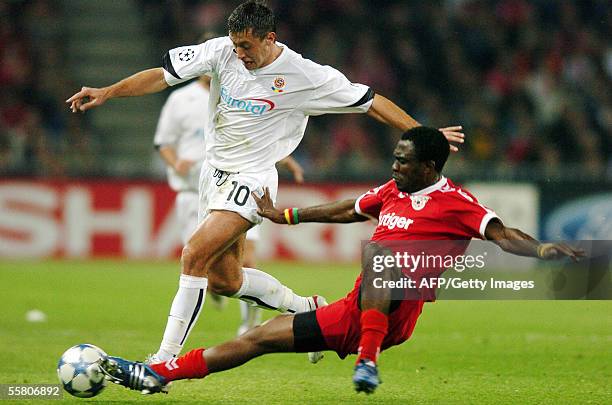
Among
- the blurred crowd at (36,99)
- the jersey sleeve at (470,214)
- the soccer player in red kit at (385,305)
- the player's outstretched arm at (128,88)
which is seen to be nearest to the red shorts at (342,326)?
the soccer player in red kit at (385,305)

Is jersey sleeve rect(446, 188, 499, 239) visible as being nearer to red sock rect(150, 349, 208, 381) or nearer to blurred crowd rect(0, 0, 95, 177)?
red sock rect(150, 349, 208, 381)

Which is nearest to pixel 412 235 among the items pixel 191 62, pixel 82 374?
pixel 82 374

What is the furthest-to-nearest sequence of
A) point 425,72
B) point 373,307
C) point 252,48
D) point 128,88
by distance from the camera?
1. point 425,72
2. point 128,88
3. point 252,48
4. point 373,307

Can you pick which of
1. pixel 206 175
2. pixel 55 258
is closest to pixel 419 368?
pixel 206 175

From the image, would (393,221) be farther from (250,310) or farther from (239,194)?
(250,310)

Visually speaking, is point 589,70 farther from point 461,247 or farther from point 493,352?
point 461,247

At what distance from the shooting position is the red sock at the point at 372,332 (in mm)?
5762

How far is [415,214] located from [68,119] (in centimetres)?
1320

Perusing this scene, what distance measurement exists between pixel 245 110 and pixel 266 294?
4.07ft

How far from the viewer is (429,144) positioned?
6.02m

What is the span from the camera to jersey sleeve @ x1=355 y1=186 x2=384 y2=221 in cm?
639

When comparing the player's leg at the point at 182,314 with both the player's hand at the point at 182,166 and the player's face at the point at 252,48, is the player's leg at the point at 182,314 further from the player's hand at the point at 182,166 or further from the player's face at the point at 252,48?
the player's hand at the point at 182,166

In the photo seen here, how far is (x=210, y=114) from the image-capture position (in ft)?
24.5

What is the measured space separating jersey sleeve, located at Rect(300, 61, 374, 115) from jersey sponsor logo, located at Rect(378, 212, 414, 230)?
4.32 feet
